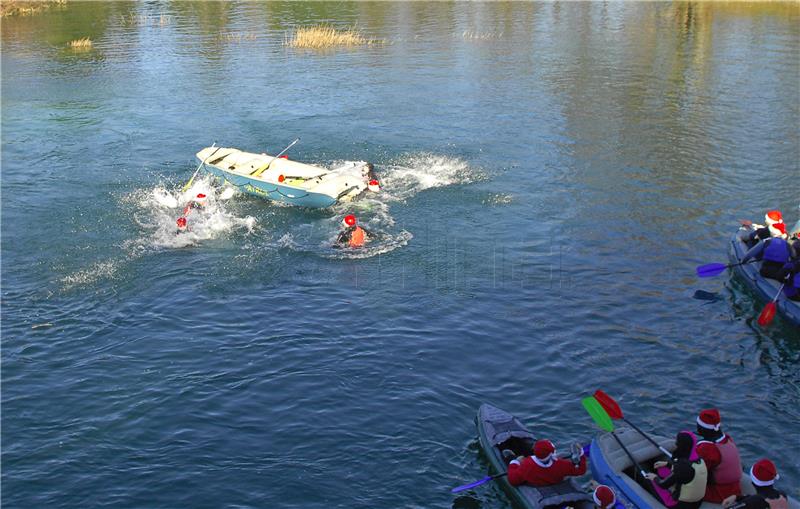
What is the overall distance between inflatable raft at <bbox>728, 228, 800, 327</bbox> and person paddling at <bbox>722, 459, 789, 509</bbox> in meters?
9.04

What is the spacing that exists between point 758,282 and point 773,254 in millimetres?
839

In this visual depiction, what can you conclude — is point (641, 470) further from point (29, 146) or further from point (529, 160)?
point (29, 146)

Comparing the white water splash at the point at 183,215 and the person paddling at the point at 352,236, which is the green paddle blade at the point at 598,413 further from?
the white water splash at the point at 183,215

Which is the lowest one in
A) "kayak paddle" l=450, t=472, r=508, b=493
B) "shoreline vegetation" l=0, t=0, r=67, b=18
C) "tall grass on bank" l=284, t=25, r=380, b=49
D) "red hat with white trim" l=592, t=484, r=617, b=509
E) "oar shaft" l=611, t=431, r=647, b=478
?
"kayak paddle" l=450, t=472, r=508, b=493

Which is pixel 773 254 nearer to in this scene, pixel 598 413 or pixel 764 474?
pixel 598 413

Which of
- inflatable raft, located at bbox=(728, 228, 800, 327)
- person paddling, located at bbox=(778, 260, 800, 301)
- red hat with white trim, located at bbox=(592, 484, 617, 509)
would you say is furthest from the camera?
person paddling, located at bbox=(778, 260, 800, 301)

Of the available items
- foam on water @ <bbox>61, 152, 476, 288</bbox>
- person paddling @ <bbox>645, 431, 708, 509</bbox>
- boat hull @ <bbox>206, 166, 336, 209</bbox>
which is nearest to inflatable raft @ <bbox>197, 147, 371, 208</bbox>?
boat hull @ <bbox>206, 166, 336, 209</bbox>

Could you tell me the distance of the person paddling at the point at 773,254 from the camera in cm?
2158

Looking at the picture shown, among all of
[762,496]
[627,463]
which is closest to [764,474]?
[762,496]

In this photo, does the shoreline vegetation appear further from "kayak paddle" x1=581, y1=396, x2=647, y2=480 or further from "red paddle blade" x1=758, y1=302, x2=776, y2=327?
"kayak paddle" x1=581, y1=396, x2=647, y2=480

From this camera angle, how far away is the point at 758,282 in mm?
21938

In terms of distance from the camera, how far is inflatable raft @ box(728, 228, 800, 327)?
67.5ft

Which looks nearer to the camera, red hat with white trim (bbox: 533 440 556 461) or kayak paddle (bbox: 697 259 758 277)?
red hat with white trim (bbox: 533 440 556 461)

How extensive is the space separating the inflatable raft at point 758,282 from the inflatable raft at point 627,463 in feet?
25.8
